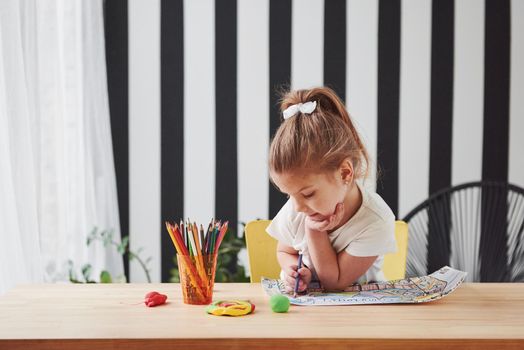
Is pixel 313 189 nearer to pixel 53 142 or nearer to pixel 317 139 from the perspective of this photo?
pixel 317 139

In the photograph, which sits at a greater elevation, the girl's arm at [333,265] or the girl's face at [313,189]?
the girl's face at [313,189]

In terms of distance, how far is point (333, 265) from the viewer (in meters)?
1.46

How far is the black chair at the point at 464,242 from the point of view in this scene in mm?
2504

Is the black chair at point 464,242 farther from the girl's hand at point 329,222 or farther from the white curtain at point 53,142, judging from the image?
the white curtain at point 53,142

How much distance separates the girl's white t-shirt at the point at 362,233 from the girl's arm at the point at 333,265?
0.02 m

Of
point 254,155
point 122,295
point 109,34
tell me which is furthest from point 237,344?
point 109,34

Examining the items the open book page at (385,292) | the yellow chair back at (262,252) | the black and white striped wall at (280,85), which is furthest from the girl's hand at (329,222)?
the black and white striped wall at (280,85)

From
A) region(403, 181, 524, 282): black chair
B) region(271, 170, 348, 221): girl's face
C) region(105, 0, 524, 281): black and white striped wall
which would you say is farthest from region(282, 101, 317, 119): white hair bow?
region(105, 0, 524, 281): black and white striped wall

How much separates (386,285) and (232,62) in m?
1.86

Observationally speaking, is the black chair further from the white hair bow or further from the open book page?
the white hair bow

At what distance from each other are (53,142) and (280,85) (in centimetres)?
114

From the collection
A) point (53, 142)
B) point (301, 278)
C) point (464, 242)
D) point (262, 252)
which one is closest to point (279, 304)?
point (301, 278)

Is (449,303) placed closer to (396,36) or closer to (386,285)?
(386,285)

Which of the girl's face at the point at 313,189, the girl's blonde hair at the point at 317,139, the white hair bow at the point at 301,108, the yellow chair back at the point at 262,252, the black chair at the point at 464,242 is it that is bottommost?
the black chair at the point at 464,242
